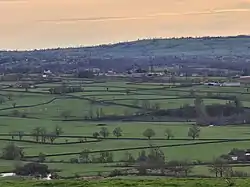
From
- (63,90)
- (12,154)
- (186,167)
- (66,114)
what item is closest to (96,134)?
(12,154)

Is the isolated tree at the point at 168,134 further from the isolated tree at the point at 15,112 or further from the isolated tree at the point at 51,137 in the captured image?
the isolated tree at the point at 15,112

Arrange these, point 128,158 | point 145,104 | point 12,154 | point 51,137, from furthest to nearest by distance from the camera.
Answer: point 145,104 → point 51,137 → point 12,154 → point 128,158

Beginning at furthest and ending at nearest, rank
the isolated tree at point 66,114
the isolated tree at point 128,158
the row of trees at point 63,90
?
1. the row of trees at point 63,90
2. the isolated tree at point 66,114
3. the isolated tree at point 128,158

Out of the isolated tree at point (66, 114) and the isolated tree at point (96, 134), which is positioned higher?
the isolated tree at point (66, 114)

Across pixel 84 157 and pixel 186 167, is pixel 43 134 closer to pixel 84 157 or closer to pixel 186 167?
pixel 84 157

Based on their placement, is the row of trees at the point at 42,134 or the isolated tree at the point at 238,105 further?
the isolated tree at the point at 238,105

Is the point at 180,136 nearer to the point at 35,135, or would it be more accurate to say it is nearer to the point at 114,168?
the point at 35,135

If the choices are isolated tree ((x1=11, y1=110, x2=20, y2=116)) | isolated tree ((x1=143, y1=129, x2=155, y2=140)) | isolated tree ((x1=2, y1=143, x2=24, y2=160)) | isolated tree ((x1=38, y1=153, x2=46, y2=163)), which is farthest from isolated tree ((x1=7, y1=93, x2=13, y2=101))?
isolated tree ((x1=38, y1=153, x2=46, y2=163))

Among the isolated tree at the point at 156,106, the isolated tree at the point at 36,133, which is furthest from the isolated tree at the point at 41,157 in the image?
the isolated tree at the point at 156,106

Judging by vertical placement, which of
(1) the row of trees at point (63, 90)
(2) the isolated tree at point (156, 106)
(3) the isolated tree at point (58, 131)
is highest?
(1) the row of trees at point (63, 90)

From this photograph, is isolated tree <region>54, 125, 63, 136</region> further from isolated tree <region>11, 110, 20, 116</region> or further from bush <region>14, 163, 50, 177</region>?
bush <region>14, 163, 50, 177</region>
